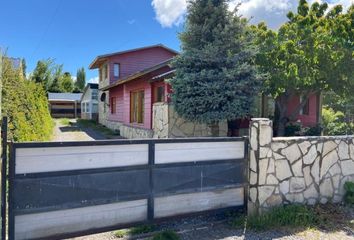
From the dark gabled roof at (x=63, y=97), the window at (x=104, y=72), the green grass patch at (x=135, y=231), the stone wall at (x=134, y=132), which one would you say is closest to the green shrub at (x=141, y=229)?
the green grass patch at (x=135, y=231)

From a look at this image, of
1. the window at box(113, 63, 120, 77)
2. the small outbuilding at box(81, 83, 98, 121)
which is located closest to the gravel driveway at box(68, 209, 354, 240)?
the window at box(113, 63, 120, 77)

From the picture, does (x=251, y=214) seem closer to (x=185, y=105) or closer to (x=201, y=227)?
(x=201, y=227)

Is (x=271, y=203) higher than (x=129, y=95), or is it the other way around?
(x=129, y=95)

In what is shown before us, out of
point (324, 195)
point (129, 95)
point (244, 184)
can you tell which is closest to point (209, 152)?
point (244, 184)

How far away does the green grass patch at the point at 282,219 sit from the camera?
477 centimetres

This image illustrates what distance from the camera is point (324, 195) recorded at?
18.6 ft

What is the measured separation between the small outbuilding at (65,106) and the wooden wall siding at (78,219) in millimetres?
38879

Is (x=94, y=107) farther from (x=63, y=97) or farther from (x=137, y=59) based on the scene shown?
(x=63, y=97)

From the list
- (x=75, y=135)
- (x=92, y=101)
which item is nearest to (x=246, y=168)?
(x=75, y=135)

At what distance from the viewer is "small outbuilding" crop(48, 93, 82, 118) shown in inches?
1601

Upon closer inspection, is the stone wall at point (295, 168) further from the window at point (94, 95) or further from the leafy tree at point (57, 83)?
the leafy tree at point (57, 83)

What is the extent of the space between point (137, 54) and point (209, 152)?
19623mm

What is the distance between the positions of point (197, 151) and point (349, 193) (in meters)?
3.27

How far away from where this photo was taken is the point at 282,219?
4895mm
